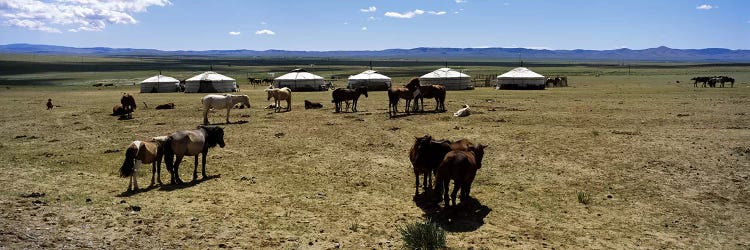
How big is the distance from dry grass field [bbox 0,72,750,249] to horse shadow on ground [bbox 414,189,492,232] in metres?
0.04

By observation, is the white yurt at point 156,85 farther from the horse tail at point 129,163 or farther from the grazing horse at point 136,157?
the horse tail at point 129,163

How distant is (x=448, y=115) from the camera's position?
2448 cm

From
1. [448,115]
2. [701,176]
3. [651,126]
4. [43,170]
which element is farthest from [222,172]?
[651,126]

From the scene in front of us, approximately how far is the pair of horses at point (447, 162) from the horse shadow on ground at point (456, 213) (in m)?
0.18

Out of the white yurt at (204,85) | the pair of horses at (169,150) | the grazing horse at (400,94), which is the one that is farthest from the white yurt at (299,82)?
the pair of horses at (169,150)

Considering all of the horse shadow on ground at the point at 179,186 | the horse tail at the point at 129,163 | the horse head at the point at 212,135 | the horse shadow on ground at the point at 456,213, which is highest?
the horse head at the point at 212,135

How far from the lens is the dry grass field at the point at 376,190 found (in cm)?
844

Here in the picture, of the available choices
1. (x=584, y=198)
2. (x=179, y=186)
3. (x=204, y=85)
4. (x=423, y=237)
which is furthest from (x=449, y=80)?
(x=423, y=237)

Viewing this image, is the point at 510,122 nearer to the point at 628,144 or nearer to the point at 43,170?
the point at 628,144

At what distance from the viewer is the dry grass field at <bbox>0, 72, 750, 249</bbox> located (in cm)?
844

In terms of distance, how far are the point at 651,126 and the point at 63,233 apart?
1857 cm

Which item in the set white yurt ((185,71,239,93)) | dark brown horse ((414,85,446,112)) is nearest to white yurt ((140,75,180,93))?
white yurt ((185,71,239,93))

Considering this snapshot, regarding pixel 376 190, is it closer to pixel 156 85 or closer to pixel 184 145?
pixel 184 145

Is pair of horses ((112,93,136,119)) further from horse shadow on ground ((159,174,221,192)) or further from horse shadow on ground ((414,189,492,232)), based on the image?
horse shadow on ground ((414,189,492,232))
